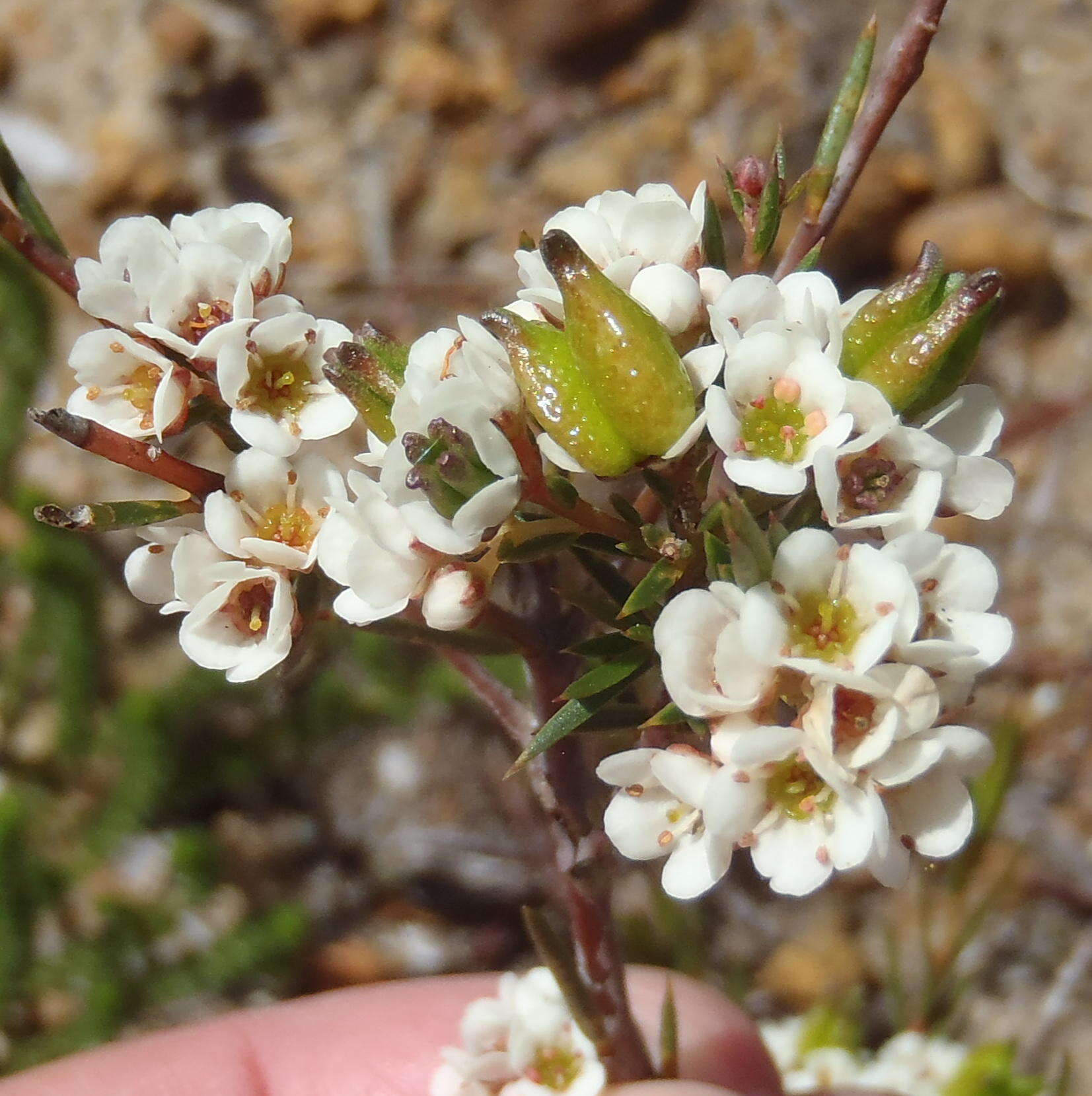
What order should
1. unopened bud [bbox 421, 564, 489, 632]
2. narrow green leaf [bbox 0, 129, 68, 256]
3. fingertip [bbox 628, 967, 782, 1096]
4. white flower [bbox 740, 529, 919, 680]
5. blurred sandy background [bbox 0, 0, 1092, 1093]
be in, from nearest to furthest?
white flower [bbox 740, 529, 919, 680], unopened bud [bbox 421, 564, 489, 632], narrow green leaf [bbox 0, 129, 68, 256], fingertip [bbox 628, 967, 782, 1096], blurred sandy background [bbox 0, 0, 1092, 1093]

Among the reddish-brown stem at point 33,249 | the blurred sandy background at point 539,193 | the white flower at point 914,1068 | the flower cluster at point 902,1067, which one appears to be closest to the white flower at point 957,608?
the reddish-brown stem at point 33,249

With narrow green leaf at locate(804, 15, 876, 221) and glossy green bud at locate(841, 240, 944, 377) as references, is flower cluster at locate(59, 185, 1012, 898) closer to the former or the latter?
glossy green bud at locate(841, 240, 944, 377)

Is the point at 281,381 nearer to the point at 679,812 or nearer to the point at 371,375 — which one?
the point at 371,375

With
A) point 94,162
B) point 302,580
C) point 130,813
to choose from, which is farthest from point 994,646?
point 94,162

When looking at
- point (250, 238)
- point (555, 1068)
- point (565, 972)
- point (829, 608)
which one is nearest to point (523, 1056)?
point (555, 1068)

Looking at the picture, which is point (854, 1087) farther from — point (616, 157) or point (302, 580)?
point (616, 157)

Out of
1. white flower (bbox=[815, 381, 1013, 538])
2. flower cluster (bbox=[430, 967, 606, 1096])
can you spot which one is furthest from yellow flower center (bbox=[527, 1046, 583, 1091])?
white flower (bbox=[815, 381, 1013, 538])
